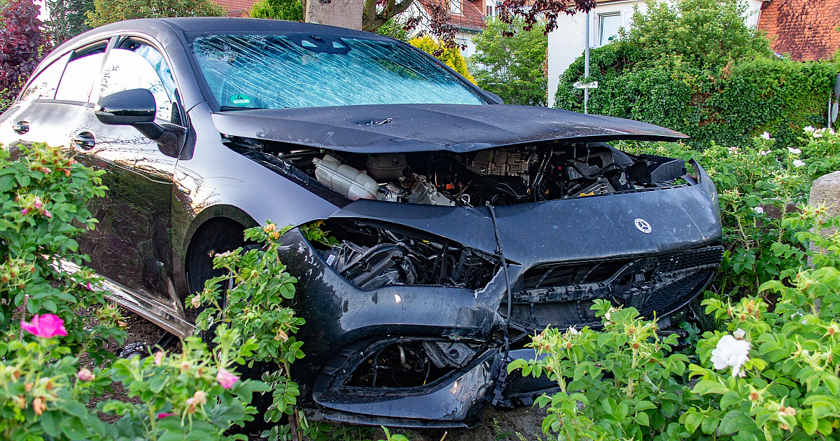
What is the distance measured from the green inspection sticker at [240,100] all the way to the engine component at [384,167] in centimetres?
74

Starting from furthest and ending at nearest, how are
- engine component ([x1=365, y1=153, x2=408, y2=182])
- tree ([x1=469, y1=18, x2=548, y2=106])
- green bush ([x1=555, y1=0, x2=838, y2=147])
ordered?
tree ([x1=469, y1=18, x2=548, y2=106])
green bush ([x1=555, y1=0, x2=838, y2=147])
engine component ([x1=365, y1=153, x2=408, y2=182])

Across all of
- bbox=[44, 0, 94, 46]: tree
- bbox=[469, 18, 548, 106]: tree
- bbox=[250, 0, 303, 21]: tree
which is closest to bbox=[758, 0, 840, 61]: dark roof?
bbox=[469, 18, 548, 106]: tree

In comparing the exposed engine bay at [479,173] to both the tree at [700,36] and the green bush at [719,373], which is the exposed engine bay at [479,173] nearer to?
the green bush at [719,373]

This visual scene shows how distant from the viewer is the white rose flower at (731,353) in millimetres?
1420

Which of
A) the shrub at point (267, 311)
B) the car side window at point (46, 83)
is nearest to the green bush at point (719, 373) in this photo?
the shrub at point (267, 311)

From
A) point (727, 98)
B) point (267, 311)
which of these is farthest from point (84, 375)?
point (727, 98)

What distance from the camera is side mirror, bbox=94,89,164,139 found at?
8.72 ft

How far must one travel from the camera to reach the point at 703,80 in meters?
15.6

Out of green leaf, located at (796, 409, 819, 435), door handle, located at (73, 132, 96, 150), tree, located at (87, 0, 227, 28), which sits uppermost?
tree, located at (87, 0, 227, 28)

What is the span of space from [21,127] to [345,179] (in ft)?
8.85

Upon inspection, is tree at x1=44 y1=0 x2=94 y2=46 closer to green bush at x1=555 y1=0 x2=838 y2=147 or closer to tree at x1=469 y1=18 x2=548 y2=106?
tree at x1=469 y1=18 x2=548 y2=106

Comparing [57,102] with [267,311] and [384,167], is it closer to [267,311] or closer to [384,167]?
[384,167]

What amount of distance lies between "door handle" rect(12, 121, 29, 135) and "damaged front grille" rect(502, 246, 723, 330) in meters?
3.35

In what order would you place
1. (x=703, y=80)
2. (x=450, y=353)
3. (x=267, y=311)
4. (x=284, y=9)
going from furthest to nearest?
(x=703, y=80)
(x=284, y=9)
(x=450, y=353)
(x=267, y=311)
